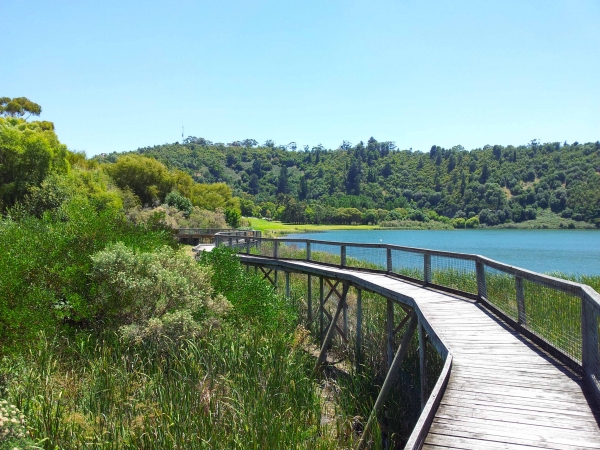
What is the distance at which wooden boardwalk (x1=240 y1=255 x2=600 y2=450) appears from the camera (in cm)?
419

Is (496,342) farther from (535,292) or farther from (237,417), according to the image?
(237,417)

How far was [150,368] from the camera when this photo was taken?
970 cm

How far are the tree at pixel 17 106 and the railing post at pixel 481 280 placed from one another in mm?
65498

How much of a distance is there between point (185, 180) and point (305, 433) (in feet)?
227

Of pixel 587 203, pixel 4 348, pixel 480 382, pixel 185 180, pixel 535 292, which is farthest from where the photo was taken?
pixel 587 203

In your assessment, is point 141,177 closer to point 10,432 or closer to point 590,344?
point 10,432

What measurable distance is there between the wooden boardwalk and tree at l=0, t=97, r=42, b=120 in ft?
219

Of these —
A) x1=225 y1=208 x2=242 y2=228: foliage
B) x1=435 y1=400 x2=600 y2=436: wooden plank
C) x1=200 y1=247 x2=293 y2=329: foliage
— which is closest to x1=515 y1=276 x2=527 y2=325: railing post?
x1=435 y1=400 x2=600 y2=436: wooden plank

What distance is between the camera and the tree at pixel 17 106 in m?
61.6

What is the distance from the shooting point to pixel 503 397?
16.6 ft

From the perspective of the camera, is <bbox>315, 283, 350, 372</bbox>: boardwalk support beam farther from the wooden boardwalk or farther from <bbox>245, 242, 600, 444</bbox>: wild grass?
the wooden boardwalk

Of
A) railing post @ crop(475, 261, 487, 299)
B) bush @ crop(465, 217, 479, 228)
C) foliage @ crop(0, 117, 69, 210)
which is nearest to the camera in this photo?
railing post @ crop(475, 261, 487, 299)

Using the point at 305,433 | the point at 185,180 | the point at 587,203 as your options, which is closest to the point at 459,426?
the point at 305,433

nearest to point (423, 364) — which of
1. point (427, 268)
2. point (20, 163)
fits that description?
point (427, 268)
